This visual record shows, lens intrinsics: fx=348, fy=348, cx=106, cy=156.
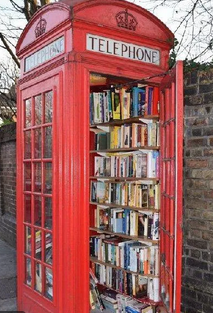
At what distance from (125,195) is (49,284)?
1187mm

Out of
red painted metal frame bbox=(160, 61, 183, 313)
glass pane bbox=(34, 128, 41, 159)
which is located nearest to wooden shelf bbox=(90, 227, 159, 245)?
red painted metal frame bbox=(160, 61, 183, 313)

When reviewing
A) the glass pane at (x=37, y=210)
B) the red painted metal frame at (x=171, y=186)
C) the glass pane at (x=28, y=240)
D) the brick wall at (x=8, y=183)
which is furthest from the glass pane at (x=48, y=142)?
the brick wall at (x=8, y=183)

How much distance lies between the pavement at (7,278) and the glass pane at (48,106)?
2.34 m

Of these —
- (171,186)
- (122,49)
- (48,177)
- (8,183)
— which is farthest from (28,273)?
(8,183)

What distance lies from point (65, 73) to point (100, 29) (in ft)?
1.72

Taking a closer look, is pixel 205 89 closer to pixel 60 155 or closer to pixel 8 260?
pixel 60 155

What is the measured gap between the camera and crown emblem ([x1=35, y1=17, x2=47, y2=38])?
346cm

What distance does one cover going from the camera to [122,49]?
334cm

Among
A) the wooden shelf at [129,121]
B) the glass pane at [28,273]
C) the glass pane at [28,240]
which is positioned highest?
the wooden shelf at [129,121]

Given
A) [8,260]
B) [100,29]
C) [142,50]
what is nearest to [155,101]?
[142,50]

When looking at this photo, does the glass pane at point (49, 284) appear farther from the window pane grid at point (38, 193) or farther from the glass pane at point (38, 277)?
the glass pane at point (38, 277)

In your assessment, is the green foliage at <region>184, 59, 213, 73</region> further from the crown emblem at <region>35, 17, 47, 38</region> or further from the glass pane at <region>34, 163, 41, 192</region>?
the glass pane at <region>34, 163, 41, 192</region>

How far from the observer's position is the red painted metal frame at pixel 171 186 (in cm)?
267

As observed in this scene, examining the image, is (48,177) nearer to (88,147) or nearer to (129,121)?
(88,147)
